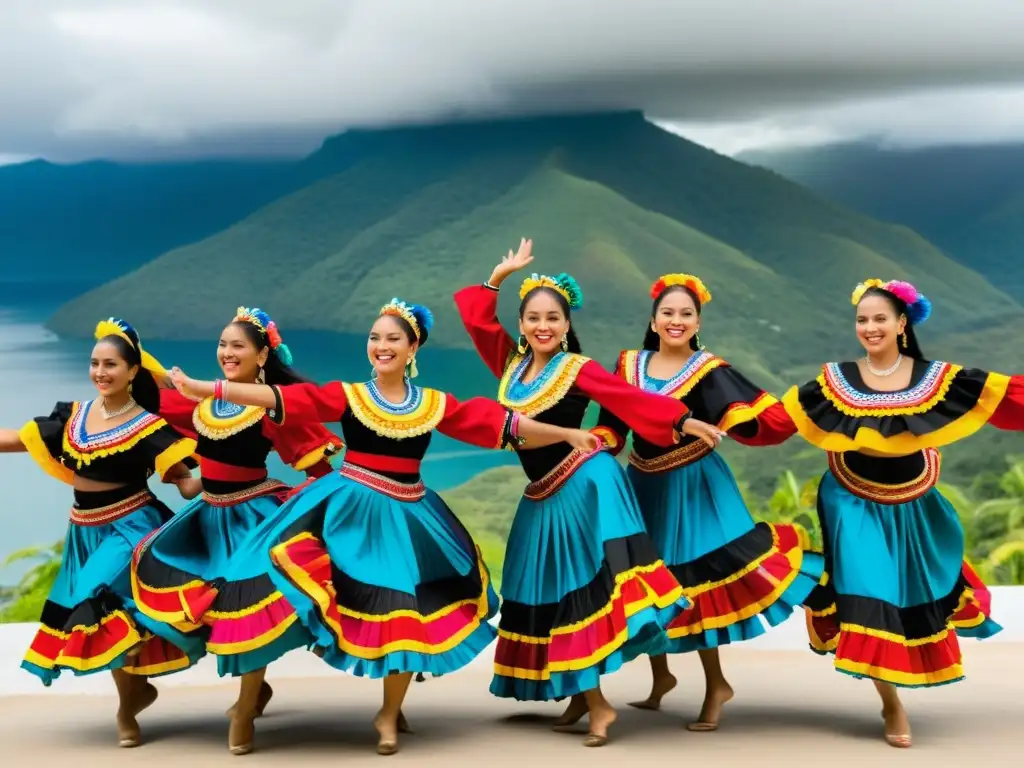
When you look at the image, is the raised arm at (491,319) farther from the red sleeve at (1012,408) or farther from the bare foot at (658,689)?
the red sleeve at (1012,408)

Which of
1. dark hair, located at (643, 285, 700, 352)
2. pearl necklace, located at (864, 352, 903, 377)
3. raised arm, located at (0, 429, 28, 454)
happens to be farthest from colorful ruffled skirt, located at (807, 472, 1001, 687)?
raised arm, located at (0, 429, 28, 454)

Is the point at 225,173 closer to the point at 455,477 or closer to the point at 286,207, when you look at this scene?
the point at 286,207

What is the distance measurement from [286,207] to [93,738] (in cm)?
1016

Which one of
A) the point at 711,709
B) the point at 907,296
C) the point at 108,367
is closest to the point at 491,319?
the point at 108,367

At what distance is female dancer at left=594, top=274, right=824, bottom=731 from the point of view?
4449mm

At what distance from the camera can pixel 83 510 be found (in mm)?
4559

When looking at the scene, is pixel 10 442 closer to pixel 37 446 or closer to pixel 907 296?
pixel 37 446

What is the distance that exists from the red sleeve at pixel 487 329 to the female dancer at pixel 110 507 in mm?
1079

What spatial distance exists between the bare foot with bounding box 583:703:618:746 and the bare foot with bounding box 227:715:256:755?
1066 millimetres

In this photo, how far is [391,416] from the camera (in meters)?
4.38

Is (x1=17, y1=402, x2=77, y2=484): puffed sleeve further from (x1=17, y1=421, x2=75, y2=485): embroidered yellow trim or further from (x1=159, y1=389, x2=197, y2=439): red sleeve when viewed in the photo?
(x1=159, y1=389, x2=197, y2=439): red sleeve

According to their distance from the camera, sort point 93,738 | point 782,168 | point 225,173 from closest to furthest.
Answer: point 93,738, point 225,173, point 782,168

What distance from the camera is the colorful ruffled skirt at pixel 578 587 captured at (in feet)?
13.9

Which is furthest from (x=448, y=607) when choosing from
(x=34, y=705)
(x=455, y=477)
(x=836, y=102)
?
(x=836, y=102)
